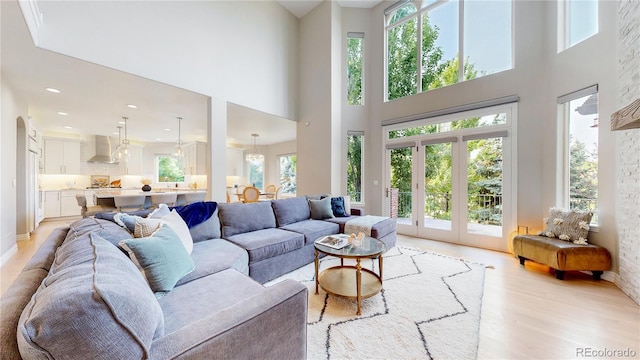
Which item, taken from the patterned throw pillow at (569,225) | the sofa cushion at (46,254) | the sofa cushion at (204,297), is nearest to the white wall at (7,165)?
the sofa cushion at (46,254)

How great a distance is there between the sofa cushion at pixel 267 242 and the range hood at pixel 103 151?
743 centimetres

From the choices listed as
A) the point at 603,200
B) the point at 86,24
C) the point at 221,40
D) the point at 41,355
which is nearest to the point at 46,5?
the point at 86,24

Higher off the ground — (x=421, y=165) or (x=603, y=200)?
(x=421, y=165)

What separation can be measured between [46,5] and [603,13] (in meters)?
6.26

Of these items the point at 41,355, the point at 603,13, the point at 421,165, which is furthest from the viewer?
the point at 421,165

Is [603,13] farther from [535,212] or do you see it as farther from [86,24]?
[86,24]

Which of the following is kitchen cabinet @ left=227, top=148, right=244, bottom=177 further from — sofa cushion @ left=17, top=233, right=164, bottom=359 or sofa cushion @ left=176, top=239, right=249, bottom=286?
sofa cushion @ left=17, top=233, right=164, bottom=359

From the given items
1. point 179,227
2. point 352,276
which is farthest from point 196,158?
point 352,276

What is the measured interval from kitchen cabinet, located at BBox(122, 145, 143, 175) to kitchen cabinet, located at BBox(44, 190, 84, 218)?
1.63m

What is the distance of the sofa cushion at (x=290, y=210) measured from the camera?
11.2 feet

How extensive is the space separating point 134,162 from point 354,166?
7859 mm

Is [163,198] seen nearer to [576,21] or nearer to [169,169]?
[169,169]

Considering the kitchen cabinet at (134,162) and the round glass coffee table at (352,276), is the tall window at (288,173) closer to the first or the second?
the kitchen cabinet at (134,162)

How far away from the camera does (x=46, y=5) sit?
101 inches
